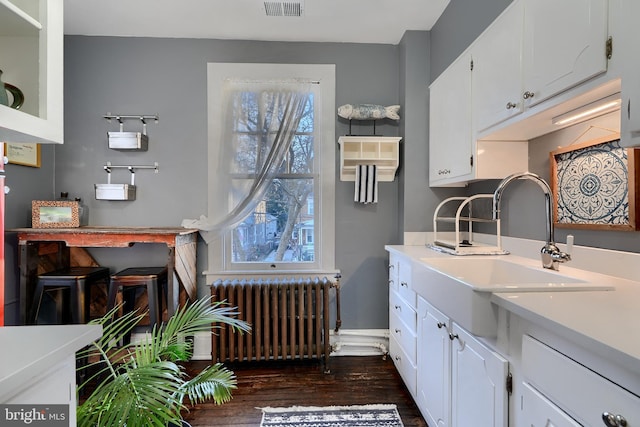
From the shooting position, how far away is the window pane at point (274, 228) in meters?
2.57

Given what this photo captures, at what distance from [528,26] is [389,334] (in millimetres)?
2212

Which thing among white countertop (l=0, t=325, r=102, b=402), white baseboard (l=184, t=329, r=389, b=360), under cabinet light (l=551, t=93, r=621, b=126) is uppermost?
under cabinet light (l=551, t=93, r=621, b=126)

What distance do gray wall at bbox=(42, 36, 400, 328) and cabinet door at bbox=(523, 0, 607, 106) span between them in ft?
4.53

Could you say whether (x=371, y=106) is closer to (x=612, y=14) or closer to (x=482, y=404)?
(x=612, y=14)

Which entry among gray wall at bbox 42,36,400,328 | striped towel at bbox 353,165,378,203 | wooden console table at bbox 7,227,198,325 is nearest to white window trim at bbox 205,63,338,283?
gray wall at bbox 42,36,400,328

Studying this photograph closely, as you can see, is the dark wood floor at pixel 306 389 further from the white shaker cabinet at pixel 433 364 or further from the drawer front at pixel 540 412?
the drawer front at pixel 540 412

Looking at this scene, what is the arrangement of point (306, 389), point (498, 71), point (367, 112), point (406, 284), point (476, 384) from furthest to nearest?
point (367, 112) → point (306, 389) → point (406, 284) → point (498, 71) → point (476, 384)

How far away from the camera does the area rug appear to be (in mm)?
1729

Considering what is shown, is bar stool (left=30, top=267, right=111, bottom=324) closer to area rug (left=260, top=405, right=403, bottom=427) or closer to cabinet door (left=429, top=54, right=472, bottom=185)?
area rug (left=260, top=405, right=403, bottom=427)

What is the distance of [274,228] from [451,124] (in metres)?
1.56

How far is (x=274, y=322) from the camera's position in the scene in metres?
2.26

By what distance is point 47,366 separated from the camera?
2.03 feet

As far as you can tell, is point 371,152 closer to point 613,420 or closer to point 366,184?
point 366,184

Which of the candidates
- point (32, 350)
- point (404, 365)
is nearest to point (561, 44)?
point (32, 350)
